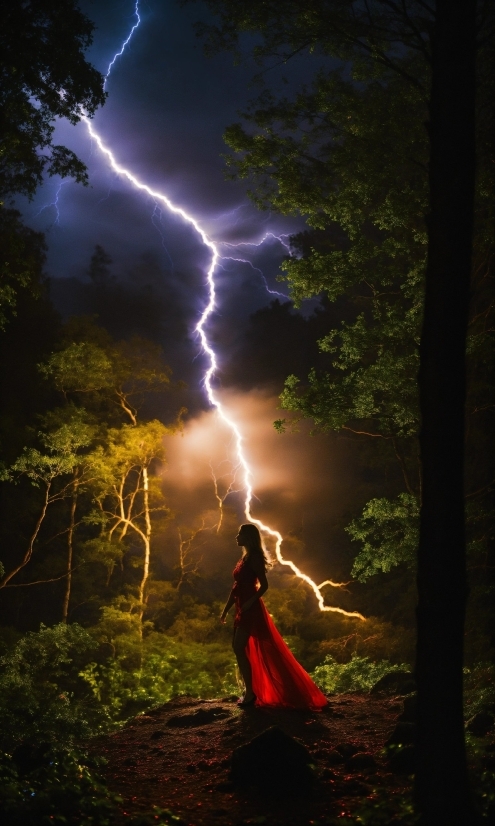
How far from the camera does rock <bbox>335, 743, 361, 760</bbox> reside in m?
3.96

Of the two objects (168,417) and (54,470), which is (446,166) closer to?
(54,470)

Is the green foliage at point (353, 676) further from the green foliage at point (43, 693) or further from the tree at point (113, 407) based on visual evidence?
the tree at point (113, 407)

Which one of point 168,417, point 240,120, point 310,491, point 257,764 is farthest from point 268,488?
point 257,764

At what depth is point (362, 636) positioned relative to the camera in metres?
12.7

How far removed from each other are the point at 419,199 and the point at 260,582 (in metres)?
5.17

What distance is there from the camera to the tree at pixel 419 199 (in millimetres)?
2910

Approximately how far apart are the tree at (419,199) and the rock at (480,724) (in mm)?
1816

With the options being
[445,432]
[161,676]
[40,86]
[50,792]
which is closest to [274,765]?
[50,792]

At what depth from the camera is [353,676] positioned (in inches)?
343

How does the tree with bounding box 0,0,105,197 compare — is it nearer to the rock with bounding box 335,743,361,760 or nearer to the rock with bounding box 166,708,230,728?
the rock with bounding box 166,708,230,728

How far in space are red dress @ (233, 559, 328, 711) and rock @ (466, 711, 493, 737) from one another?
143 centimetres

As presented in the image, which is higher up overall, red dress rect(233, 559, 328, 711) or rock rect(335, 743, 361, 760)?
red dress rect(233, 559, 328, 711)

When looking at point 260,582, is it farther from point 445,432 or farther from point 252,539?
point 445,432

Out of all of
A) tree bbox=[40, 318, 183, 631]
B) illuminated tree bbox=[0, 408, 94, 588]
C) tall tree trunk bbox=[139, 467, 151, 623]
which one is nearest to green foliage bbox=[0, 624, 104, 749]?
illuminated tree bbox=[0, 408, 94, 588]
